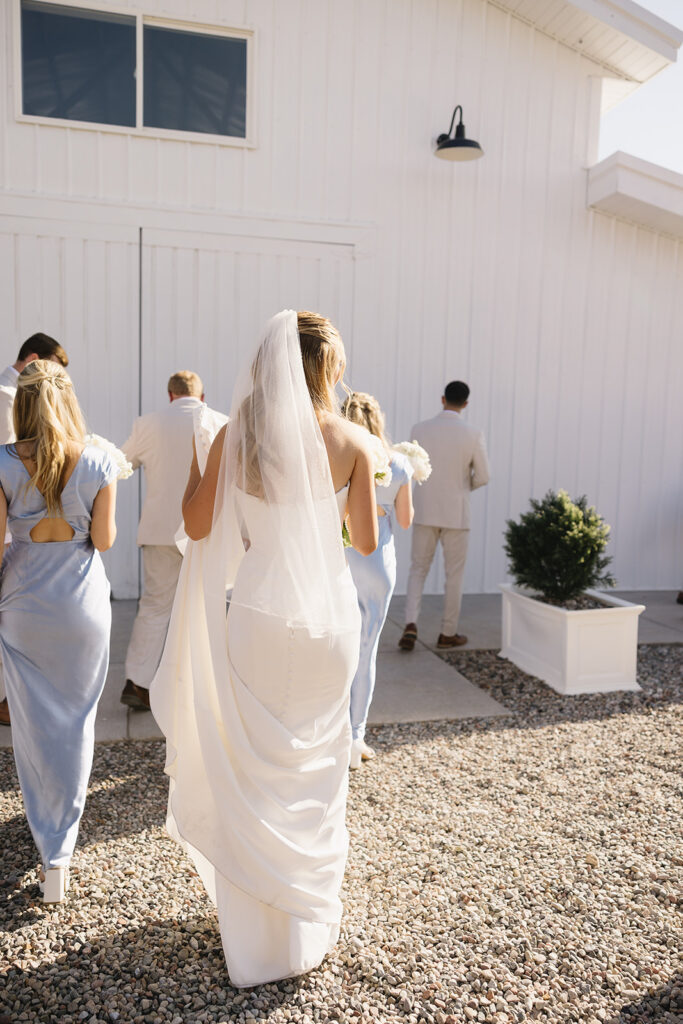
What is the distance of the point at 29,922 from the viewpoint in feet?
9.94

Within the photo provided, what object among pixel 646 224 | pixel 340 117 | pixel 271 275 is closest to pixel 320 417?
pixel 271 275

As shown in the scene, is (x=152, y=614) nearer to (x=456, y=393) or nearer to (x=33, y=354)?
(x=33, y=354)

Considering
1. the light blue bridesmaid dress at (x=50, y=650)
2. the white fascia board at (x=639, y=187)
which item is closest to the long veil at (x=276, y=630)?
the light blue bridesmaid dress at (x=50, y=650)

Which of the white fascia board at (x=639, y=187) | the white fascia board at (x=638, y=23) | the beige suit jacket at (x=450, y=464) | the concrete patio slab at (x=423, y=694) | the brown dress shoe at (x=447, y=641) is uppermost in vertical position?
the white fascia board at (x=638, y=23)

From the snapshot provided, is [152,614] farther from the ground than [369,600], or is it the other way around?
[369,600]

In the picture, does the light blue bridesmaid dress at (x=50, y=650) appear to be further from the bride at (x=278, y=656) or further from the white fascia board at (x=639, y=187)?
the white fascia board at (x=639, y=187)

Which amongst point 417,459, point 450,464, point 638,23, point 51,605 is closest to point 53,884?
point 51,605

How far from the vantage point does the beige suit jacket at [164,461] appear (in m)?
5.15

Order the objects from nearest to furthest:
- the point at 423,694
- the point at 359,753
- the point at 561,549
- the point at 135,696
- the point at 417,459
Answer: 1. the point at 359,753
2. the point at 417,459
3. the point at 135,696
4. the point at 423,694
5. the point at 561,549

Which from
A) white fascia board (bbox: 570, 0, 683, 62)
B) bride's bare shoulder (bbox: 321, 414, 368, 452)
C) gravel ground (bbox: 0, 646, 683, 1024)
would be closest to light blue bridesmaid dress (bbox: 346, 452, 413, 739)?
gravel ground (bbox: 0, 646, 683, 1024)

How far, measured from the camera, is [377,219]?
27.8 feet

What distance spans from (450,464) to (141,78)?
468 cm

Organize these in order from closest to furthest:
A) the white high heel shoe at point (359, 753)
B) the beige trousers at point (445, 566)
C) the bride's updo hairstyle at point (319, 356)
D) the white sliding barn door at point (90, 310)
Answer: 1. the bride's updo hairstyle at point (319, 356)
2. the white high heel shoe at point (359, 753)
3. the beige trousers at point (445, 566)
4. the white sliding barn door at point (90, 310)

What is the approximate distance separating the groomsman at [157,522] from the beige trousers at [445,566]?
227 centimetres
